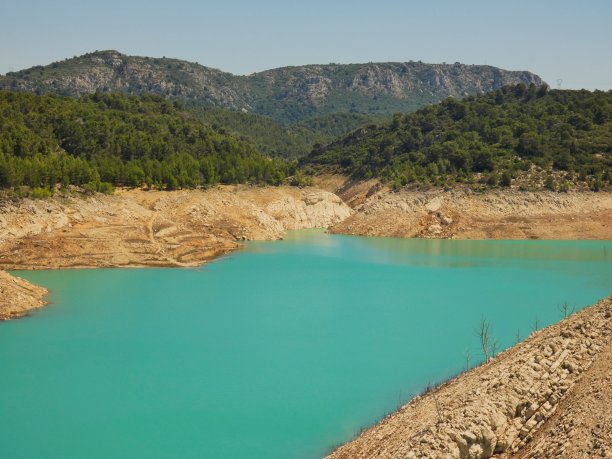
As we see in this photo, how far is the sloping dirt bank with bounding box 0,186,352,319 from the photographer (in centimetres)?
3725

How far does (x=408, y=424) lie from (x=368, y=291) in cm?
1978

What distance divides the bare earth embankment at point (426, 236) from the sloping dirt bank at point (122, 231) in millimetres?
89

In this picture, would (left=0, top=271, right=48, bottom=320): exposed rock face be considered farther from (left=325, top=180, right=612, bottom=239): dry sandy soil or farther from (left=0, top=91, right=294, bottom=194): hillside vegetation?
(left=325, top=180, right=612, bottom=239): dry sandy soil

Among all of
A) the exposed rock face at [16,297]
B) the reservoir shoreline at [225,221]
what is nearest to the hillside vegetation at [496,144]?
the reservoir shoreline at [225,221]

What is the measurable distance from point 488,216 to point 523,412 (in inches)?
1917

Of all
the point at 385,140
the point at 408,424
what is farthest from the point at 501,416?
the point at 385,140

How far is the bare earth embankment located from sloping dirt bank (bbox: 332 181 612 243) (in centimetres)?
10

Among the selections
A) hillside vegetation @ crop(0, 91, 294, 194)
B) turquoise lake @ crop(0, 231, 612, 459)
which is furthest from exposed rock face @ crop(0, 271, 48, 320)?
hillside vegetation @ crop(0, 91, 294, 194)

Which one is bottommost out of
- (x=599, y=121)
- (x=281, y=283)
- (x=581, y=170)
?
(x=281, y=283)

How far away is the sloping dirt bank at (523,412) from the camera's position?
428 inches

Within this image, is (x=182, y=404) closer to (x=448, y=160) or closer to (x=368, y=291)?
(x=368, y=291)

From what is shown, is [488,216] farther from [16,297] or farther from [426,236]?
[16,297]

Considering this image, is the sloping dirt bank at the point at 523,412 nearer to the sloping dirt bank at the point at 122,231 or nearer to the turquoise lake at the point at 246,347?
the turquoise lake at the point at 246,347

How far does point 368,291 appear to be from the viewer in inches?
1272
